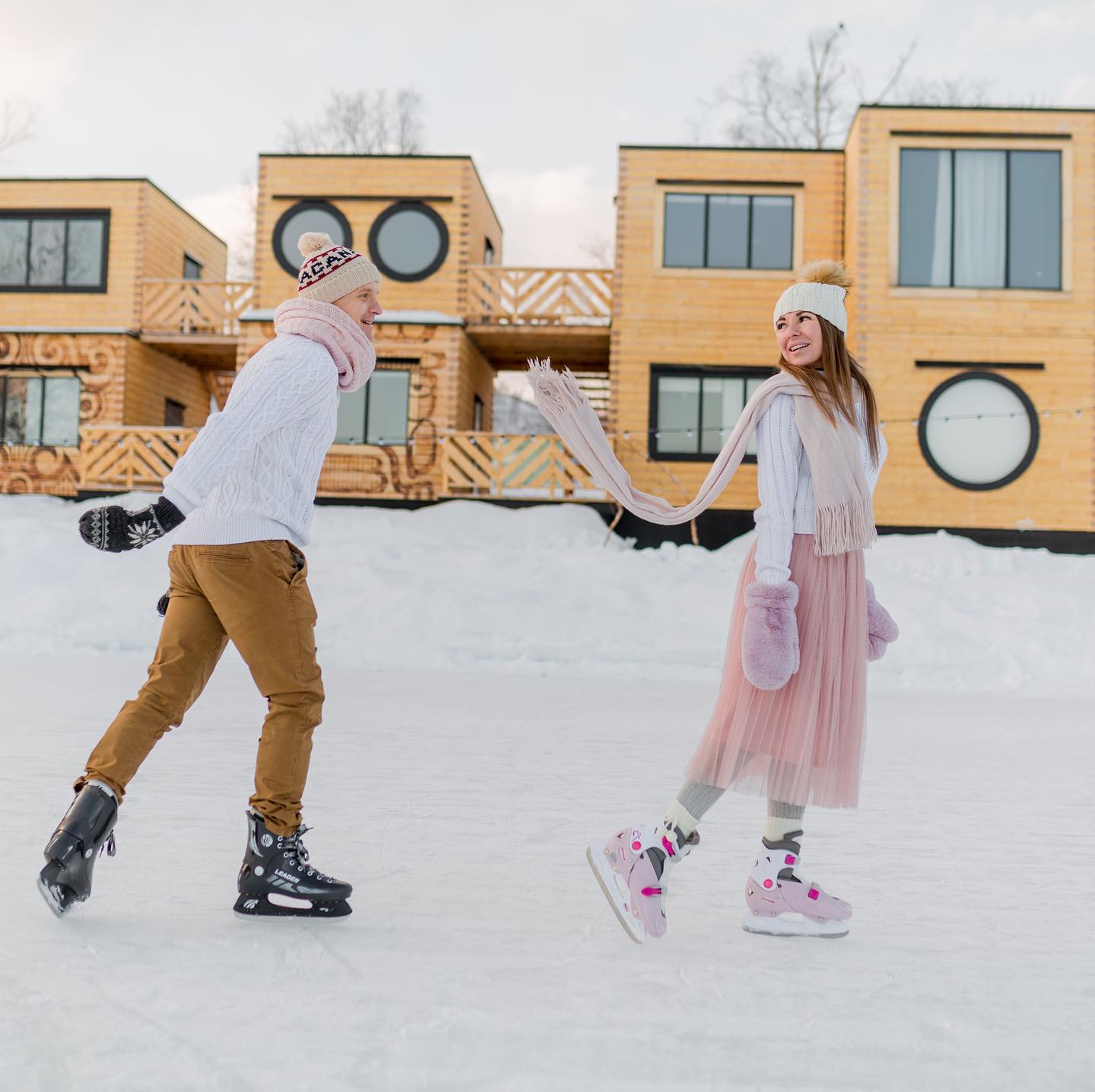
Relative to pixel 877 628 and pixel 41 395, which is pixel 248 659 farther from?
pixel 41 395

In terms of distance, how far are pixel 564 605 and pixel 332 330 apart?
25.5ft

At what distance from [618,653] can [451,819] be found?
5.42 metres

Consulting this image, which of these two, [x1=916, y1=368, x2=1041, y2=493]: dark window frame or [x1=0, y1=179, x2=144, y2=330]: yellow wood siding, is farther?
[x1=0, y1=179, x2=144, y2=330]: yellow wood siding

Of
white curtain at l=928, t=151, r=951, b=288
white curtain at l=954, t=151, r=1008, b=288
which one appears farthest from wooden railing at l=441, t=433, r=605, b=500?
white curtain at l=954, t=151, r=1008, b=288

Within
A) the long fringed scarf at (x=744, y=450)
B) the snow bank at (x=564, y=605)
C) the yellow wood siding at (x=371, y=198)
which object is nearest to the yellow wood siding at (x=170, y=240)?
the yellow wood siding at (x=371, y=198)

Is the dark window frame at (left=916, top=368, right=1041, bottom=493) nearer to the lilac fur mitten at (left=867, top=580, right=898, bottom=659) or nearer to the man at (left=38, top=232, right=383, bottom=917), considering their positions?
the lilac fur mitten at (left=867, top=580, right=898, bottom=659)

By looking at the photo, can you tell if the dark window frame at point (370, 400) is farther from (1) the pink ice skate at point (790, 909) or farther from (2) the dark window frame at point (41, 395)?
(1) the pink ice skate at point (790, 909)

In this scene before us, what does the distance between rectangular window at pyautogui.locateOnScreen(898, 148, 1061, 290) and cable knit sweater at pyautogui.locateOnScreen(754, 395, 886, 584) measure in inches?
550

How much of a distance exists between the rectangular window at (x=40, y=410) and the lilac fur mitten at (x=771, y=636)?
19.4m

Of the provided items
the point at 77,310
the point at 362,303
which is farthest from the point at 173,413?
the point at 362,303

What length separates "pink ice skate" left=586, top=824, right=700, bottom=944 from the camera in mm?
2695

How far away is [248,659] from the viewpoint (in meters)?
2.75

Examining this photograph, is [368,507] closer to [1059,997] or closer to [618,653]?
[618,653]

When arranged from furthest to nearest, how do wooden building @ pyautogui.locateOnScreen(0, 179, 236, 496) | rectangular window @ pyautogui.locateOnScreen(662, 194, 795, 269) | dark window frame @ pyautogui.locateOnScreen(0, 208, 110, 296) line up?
dark window frame @ pyautogui.locateOnScreen(0, 208, 110, 296) < wooden building @ pyautogui.locateOnScreen(0, 179, 236, 496) < rectangular window @ pyautogui.locateOnScreen(662, 194, 795, 269)
